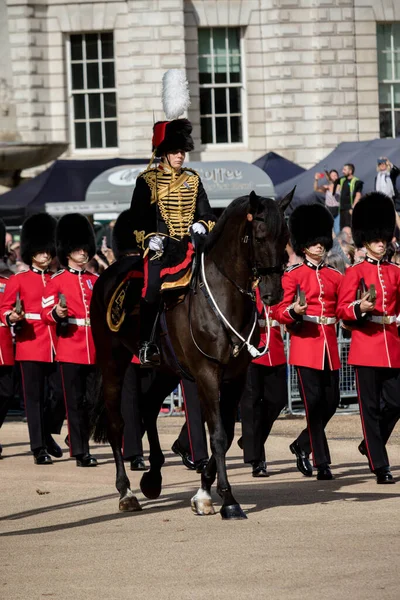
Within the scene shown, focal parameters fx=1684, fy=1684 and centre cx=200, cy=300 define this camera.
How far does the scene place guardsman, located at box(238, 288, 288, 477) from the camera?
1100 centimetres

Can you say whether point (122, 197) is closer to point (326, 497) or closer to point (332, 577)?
point (326, 497)

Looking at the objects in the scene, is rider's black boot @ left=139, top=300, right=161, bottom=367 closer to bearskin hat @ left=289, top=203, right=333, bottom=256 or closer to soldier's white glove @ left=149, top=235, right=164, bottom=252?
soldier's white glove @ left=149, top=235, right=164, bottom=252

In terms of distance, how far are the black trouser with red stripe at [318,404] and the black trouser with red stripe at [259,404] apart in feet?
0.97

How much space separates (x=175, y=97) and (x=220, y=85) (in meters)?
19.1

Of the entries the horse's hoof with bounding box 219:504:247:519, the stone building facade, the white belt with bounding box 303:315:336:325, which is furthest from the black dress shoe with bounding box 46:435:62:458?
the stone building facade

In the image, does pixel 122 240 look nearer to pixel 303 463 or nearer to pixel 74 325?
pixel 74 325

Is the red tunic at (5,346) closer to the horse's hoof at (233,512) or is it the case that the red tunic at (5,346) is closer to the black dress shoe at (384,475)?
the black dress shoe at (384,475)

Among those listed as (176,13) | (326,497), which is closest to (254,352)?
(326,497)

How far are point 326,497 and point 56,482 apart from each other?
6.94 ft

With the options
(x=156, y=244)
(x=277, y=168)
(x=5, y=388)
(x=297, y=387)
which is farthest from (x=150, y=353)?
(x=277, y=168)

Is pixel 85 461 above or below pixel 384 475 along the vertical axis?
below

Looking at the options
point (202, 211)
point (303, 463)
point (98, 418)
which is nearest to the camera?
point (202, 211)

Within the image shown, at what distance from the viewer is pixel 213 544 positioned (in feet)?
25.9

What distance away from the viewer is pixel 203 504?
898 centimetres
